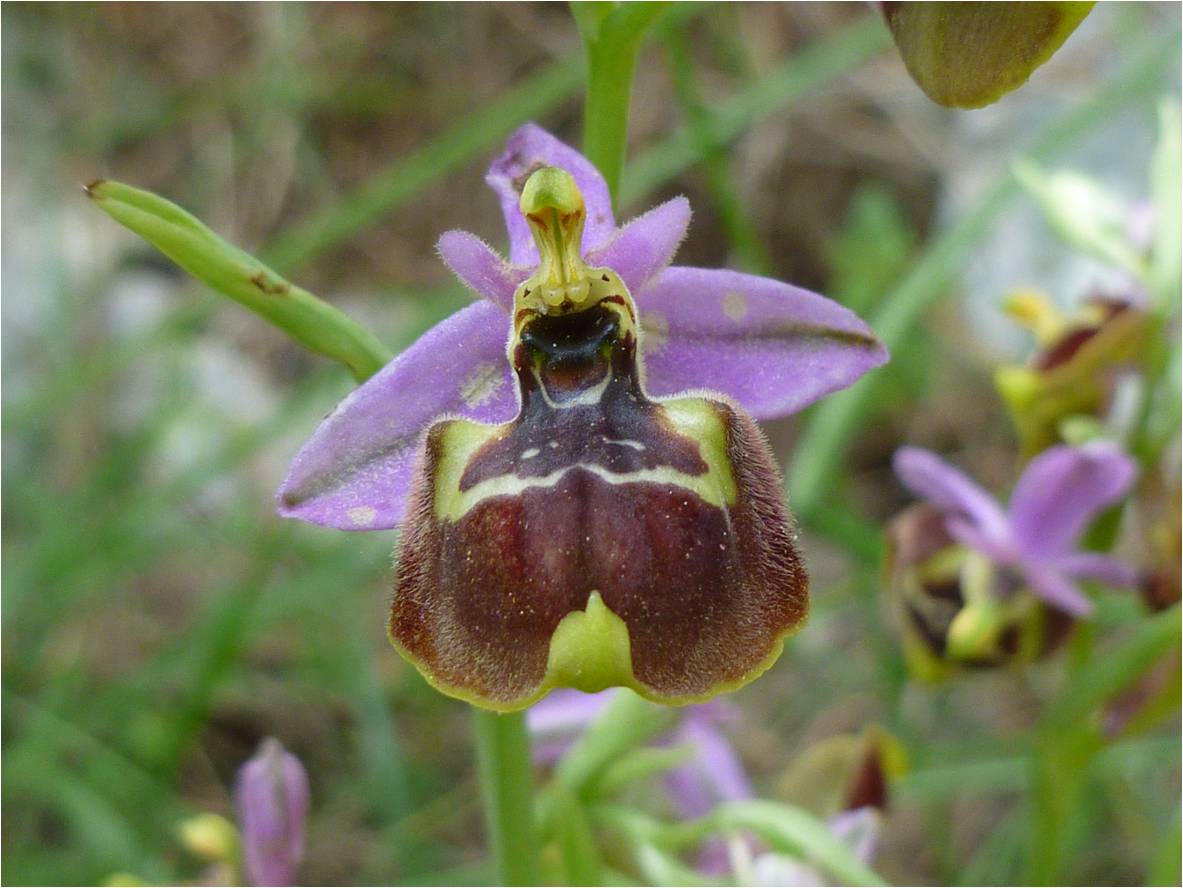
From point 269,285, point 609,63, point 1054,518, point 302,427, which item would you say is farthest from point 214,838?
point 302,427

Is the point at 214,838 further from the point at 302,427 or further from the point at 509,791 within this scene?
the point at 302,427

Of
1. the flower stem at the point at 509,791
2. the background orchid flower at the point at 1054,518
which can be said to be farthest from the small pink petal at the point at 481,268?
the background orchid flower at the point at 1054,518

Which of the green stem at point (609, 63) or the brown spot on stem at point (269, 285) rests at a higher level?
the green stem at point (609, 63)

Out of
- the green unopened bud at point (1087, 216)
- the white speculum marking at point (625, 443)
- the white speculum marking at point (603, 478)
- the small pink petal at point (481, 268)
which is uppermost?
the green unopened bud at point (1087, 216)

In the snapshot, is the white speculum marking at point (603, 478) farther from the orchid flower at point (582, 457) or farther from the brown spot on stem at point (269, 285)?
the brown spot on stem at point (269, 285)

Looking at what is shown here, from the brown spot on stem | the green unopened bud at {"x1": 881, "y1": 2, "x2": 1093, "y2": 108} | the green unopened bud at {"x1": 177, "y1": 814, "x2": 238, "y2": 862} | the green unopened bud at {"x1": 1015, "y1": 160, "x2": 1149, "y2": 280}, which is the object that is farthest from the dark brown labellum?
the green unopened bud at {"x1": 1015, "y1": 160, "x2": 1149, "y2": 280}

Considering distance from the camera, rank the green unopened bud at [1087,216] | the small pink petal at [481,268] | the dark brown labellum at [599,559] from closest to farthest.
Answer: the dark brown labellum at [599,559] < the small pink petal at [481,268] < the green unopened bud at [1087,216]

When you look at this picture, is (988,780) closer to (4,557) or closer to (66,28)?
(4,557)
